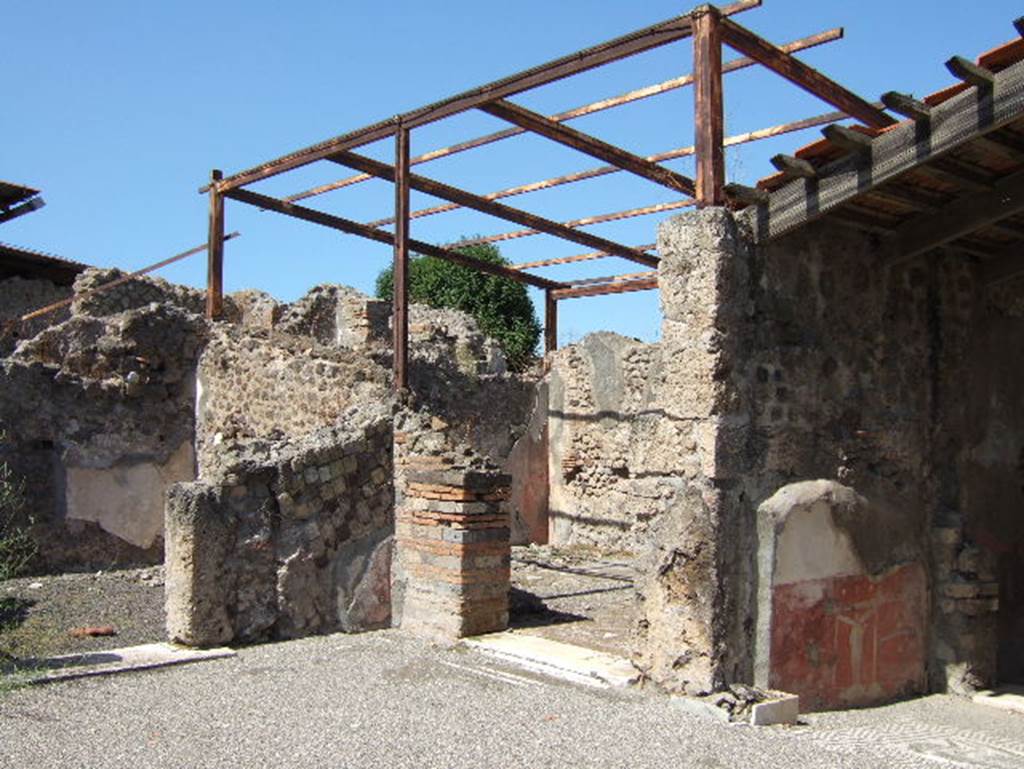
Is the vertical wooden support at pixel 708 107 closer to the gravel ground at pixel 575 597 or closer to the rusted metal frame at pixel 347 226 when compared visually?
the gravel ground at pixel 575 597

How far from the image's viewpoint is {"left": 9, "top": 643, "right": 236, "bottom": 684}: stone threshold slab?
18.9 ft

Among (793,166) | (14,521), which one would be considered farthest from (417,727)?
(14,521)

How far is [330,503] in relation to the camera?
7449mm

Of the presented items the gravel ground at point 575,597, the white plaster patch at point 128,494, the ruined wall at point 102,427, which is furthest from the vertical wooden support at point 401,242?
the white plaster patch at point 128,494

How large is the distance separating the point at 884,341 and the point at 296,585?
4193 mm

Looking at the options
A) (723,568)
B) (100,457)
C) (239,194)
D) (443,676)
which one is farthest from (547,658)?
(100,457)

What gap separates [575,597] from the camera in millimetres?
8633

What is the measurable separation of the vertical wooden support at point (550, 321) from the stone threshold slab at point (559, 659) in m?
7.21

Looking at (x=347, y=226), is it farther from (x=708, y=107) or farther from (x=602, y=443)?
(x=708, y=107)

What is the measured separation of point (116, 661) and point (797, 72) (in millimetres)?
5363

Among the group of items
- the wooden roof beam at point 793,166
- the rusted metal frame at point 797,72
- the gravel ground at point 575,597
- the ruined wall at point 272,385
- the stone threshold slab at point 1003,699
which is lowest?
the stone threshold slab at point 1003,699

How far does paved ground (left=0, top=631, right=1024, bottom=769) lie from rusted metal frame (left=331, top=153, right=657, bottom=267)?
495cm

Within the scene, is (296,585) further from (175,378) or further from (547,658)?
(175,378)

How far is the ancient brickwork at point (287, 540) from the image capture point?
6738 millimetres
